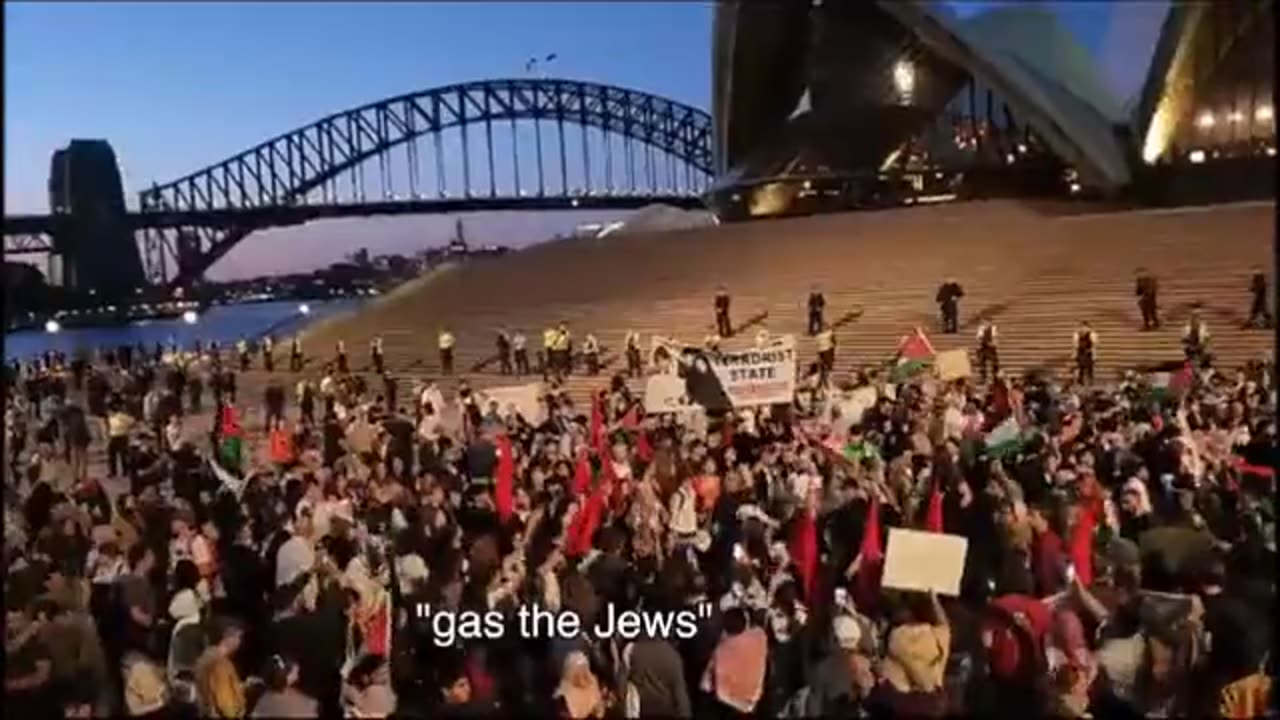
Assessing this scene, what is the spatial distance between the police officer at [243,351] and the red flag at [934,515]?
3.23 m

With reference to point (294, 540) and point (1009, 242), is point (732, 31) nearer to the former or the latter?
point (1009, 242)

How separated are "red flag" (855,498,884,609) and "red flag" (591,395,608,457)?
1360 mm

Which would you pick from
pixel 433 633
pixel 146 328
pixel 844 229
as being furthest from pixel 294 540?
pixel 844 229

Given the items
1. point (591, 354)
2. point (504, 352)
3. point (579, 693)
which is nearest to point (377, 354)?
point (504, 352)

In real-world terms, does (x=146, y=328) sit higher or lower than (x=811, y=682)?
higher

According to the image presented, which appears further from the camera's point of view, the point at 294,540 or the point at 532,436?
the point at 532,436

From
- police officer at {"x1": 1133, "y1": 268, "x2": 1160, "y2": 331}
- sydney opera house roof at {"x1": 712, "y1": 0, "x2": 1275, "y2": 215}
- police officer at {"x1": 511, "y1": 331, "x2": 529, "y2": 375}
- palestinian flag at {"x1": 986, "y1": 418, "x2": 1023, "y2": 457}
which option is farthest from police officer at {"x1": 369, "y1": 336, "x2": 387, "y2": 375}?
sydney opera house roof at {"x1": 712, "y1": 0, "x2": 1275, "y2": 215}

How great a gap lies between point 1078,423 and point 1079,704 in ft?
8.34

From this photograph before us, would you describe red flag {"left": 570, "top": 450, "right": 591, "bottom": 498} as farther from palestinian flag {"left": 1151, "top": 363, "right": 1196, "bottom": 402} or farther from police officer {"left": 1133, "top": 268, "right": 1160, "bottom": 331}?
police officer {"left": 1133, "top": 268, "right": 1160, "bottom": 331}

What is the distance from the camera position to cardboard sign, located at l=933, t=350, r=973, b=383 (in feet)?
24.0

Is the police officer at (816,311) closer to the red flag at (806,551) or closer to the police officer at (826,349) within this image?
the police officer at (826,349)

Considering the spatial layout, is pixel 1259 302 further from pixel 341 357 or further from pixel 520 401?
pixel 341 357

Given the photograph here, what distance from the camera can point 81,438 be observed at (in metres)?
6.58

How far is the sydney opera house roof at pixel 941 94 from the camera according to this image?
15.2 meters
